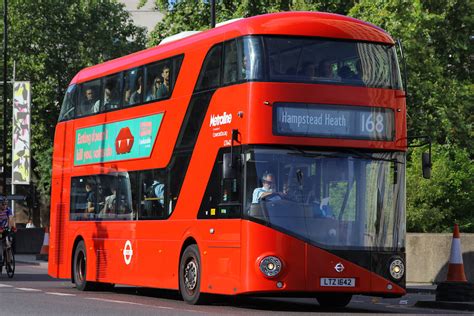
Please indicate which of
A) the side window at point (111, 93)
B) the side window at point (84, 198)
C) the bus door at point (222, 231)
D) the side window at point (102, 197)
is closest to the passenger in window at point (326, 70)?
the bus door at point (222, 231)

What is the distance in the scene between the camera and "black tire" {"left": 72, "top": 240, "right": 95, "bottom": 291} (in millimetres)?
24309

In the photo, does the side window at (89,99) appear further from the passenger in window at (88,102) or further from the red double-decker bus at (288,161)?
the red double-decker bus at (288,161)

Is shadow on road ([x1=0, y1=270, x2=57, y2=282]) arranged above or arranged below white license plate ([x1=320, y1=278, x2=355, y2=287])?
below

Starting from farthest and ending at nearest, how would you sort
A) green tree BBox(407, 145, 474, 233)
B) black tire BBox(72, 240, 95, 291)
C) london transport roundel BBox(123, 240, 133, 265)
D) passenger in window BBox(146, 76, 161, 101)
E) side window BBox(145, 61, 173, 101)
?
green tree BBox(407, 145, 474, 233) → black tire BBox(72, 240, 95, 291) → london transport roundel BBox(123, 240, 133, 265) → passenger in window BBox(146, 76, 161, 101) → side window BBox(145, 61, 173, 101)

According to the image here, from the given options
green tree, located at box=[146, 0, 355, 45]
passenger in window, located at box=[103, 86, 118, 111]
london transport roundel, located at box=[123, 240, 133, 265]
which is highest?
green tree, located at box=[146, 0, 355, 45]

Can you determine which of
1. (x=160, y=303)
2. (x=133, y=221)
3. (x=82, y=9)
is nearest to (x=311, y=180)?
(x=160, y=303)

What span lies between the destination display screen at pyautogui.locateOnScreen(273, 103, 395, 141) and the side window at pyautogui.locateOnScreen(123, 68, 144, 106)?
4.53 m

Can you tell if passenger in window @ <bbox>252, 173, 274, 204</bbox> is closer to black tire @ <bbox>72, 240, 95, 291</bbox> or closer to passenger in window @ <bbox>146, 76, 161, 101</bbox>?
passenger in window @ <bbox>146, 76, 161, 101</bbox>

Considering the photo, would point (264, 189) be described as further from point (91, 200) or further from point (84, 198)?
point (84, 198)

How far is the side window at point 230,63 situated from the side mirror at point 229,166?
44.2 inches

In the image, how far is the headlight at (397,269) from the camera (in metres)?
17.9

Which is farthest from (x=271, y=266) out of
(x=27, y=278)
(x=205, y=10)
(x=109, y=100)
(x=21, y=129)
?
(x=205, y=10)

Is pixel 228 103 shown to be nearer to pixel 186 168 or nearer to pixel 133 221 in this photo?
pixel 186 168

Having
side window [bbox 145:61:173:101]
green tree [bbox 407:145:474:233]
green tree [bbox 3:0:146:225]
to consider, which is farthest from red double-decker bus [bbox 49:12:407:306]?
green tree [bbox 3:0:146:225]
